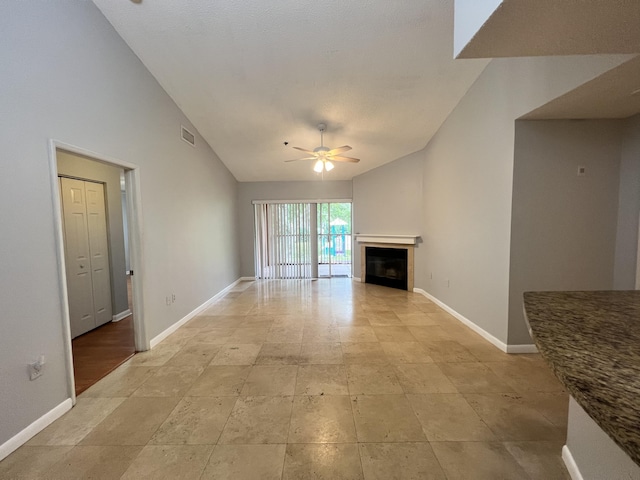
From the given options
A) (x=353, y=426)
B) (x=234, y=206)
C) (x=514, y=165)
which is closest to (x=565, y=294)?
(x=353, y=426)

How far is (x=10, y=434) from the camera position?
1.71m

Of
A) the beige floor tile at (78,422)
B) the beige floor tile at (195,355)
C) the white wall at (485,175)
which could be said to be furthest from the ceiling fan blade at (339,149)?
the beige floor tile at (78,422)

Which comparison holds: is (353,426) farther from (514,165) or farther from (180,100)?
(180,100)

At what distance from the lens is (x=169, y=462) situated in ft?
5.37

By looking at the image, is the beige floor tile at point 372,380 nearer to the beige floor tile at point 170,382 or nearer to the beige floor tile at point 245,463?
the beige floor tile at point 245,463

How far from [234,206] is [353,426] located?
5.65 metres

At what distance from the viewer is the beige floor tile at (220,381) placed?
7.57ft

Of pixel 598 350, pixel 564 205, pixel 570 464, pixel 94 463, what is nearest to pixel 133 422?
pixel 94 463

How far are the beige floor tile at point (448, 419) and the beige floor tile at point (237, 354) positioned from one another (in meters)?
1.65

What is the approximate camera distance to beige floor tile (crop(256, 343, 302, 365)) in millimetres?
2801

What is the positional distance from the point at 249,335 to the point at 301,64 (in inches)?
133

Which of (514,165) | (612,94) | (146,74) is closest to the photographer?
(612,94)

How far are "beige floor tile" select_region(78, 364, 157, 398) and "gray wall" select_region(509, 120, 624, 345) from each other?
12.5 feet

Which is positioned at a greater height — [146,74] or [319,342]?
[146,74]
